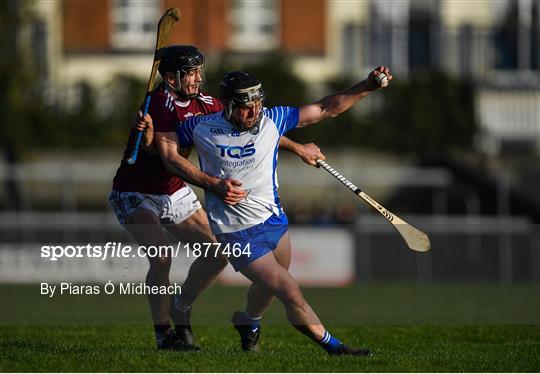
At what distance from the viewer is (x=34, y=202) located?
28.6 metres

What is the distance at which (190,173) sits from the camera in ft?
37.5

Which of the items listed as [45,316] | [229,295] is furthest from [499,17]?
[45,316]

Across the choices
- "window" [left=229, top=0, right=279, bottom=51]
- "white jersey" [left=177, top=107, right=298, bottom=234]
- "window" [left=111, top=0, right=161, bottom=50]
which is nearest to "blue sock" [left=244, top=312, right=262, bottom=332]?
"white jersey" [left=177, top=107, right=298, bottom=234]

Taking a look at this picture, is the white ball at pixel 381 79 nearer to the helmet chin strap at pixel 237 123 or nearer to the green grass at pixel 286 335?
the helmet chin strap at pixel 237 123

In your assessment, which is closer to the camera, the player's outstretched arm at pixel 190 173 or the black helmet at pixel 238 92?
the black helmet at pixel 238 92

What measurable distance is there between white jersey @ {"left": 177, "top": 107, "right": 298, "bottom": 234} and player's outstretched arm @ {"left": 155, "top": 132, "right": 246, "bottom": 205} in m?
0.09

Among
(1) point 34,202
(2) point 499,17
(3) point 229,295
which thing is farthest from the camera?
(2) point 499,17

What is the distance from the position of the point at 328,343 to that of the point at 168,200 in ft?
6.11

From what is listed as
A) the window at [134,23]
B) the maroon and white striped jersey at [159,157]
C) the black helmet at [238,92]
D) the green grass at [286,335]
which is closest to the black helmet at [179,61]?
the maroon and white striped jersey at [159,157]

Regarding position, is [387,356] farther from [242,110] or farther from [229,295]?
[229,295]

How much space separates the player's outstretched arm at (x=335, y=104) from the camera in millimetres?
11500

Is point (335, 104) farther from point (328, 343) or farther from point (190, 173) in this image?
point (328, 343)

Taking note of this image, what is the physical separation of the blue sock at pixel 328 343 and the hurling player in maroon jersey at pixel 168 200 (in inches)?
47.4

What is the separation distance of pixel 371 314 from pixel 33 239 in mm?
10014
